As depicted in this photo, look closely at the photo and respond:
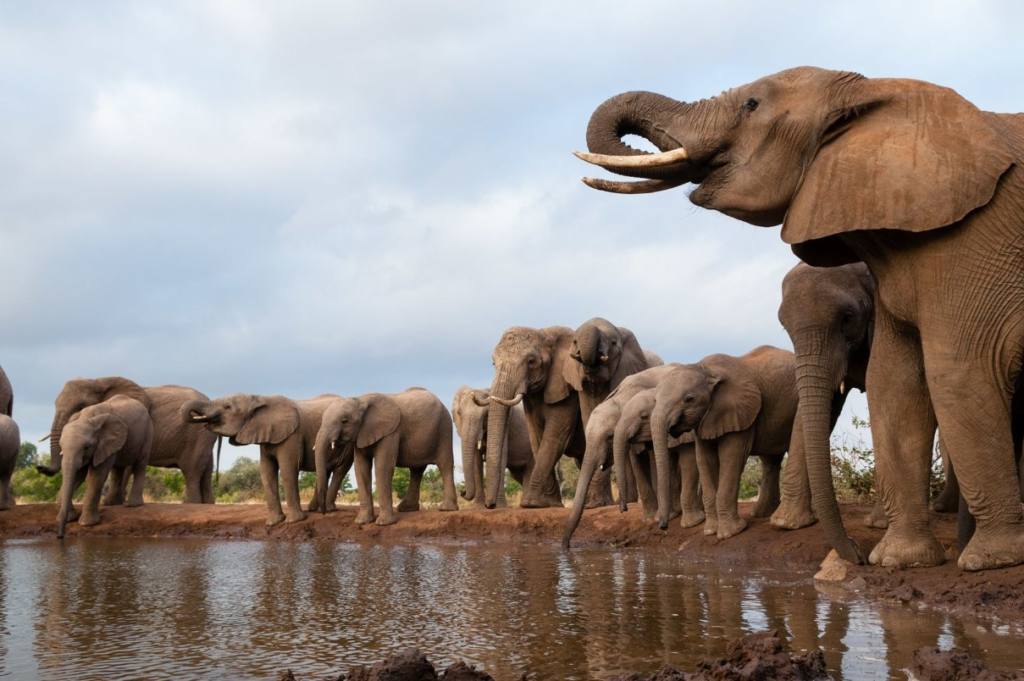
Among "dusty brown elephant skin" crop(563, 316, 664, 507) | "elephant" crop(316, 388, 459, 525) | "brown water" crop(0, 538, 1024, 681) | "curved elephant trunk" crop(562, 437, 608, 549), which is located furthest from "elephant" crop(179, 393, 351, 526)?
"brown water" crop(0, 538, 1024, 681)

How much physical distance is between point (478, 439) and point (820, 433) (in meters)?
9.73

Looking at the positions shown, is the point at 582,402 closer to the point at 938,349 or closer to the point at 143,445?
the point at 143,445

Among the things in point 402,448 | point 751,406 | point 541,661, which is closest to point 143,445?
point 402,448

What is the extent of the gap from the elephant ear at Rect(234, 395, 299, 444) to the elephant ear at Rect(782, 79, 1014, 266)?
34.2 ft

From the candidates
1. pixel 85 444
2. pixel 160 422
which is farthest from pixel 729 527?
pixel 160 422

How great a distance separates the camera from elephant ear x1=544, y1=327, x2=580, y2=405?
16469mm

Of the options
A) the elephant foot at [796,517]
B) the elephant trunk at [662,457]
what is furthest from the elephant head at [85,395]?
the elephant foot at [796,517]

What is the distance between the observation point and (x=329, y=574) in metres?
9.94

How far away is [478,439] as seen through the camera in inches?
707

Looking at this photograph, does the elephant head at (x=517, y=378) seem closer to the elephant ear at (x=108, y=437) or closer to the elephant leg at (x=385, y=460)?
the elephant leg at (x=385, y=460)

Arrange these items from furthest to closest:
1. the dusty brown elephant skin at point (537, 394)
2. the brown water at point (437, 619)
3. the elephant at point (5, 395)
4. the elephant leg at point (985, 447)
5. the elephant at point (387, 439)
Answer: the elephant at point (5, 395), the dusty brown elephant skin at point (537, 394), the elephant at point (387, 439), the elephant leg at point (985, 447), the brown water at point (437, 619)

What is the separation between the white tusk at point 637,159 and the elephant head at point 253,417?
10011 millimetres

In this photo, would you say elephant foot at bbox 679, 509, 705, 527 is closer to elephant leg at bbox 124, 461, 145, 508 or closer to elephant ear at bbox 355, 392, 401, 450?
elephant ear at bbox 355, 392, 401, 450

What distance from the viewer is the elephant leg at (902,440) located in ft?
26.1
